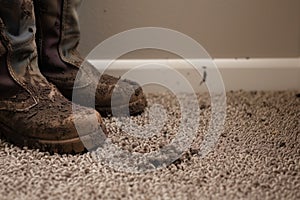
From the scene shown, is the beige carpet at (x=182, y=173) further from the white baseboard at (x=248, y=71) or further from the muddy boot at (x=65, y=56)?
the white baseboard at (x=248, y=71)

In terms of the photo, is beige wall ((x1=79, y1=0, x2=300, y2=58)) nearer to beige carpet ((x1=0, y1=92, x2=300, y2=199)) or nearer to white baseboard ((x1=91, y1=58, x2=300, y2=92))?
white baseboard ((x1=91, y1=58, x2=300, y2=92))

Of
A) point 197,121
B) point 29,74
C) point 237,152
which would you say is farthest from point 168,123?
point 29,74

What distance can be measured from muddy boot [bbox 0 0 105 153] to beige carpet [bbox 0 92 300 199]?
2 cm

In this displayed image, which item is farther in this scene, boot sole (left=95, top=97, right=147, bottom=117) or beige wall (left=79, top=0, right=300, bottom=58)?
beige wall (left=79, top=0, right=300, bottom=58)

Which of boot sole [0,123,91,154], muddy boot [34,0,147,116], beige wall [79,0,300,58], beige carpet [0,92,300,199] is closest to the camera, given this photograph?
beige carpet [0,92,300,199]

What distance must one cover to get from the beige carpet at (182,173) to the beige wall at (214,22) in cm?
33

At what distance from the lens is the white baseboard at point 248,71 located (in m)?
1.21

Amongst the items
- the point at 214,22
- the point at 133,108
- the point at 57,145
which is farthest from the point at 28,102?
the point at 214,22

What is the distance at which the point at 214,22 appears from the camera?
120 cm

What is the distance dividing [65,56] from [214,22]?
0.41 m

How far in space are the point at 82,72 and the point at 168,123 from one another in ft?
0.68

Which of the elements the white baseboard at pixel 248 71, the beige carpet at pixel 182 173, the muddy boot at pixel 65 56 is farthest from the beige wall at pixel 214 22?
the beige carpet at pixel 182 173

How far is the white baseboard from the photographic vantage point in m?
1.21

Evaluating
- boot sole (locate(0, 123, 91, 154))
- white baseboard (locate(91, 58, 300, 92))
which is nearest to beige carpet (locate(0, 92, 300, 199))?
boot sole (locate(0, 123, 91, 154))
